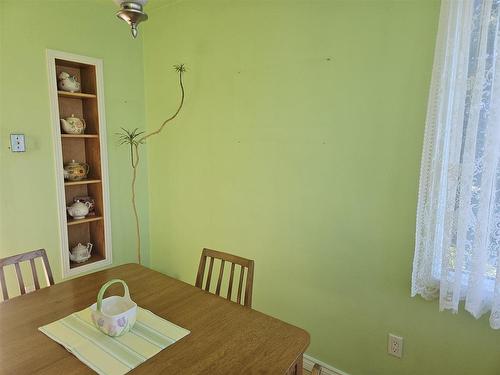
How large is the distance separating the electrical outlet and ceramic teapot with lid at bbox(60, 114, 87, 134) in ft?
8.63

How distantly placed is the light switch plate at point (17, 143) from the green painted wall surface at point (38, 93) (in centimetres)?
3

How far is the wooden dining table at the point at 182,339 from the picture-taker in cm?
96

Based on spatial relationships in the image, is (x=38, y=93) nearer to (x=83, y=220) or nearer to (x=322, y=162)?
(x=83, y=220)

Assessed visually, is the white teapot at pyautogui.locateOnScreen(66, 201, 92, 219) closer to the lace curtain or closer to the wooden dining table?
the wooden dining table

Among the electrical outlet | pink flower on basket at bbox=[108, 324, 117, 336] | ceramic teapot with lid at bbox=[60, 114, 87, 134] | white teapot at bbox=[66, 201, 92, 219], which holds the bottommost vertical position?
the electrical outlet

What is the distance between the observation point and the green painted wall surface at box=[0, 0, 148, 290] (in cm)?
213

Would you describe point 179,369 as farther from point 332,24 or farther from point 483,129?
point 332,24

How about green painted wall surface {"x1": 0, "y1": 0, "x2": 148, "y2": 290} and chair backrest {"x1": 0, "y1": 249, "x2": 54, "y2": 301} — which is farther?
green painted wall surface {"x1": 0, "y1": 0, "x2": 148, "y2": 290}

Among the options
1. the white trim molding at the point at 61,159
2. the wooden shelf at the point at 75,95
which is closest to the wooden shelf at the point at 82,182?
the white trim molding at the point at 61,159

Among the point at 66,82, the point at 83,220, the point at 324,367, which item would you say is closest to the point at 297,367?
the point at 324,367

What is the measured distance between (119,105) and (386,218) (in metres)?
2.35

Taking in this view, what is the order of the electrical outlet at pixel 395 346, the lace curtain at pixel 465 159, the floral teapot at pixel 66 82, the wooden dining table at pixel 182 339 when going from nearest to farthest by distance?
the wooden dining table at pixel 182 339 < the lace curtain at pixel 465 159 < the electrical outlet at pixel 395 346 < the floral teapot at pixel 66 82

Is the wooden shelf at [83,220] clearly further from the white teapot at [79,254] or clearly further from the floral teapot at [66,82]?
the floral teapot at [66,82]

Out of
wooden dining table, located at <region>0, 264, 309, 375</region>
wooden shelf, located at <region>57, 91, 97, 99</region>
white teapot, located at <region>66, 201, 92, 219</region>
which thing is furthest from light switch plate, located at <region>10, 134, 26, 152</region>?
wooden dining table, located at <region>0, 264, 309, 375</region>
